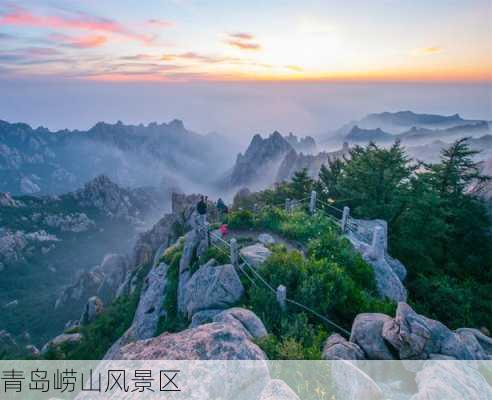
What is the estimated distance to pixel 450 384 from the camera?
19.0 feet

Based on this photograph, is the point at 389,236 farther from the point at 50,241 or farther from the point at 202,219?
the point at 50,241

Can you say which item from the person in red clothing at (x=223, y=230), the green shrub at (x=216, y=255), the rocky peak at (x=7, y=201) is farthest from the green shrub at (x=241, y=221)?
the rocky peak at (x=7, y=201)

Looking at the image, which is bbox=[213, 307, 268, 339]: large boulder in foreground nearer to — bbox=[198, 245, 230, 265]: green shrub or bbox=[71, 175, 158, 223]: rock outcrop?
bbox=[198, 245, 230, 265]: green shrub

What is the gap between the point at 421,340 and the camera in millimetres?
7141

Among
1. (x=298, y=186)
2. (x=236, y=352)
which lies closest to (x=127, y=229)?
(x=298, y=186)

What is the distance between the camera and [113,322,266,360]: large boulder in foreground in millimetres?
6285

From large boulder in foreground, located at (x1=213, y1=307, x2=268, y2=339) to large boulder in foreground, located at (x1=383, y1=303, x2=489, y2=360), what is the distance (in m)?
2.97

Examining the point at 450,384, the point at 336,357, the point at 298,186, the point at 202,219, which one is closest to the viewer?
the point at 450,384

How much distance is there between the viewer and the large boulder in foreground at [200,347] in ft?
20.6

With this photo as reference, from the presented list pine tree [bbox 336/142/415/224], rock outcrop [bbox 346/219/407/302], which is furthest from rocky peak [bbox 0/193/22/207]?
rock outcrop [bbox 346/219/407/302]

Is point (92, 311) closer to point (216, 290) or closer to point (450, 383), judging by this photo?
point (216, 290)

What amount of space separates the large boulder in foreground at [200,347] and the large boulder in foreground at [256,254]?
5.49m

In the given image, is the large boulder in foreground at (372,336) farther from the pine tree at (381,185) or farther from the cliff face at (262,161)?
the cliff face at (262,161)

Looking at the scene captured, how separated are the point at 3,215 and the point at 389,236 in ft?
501
